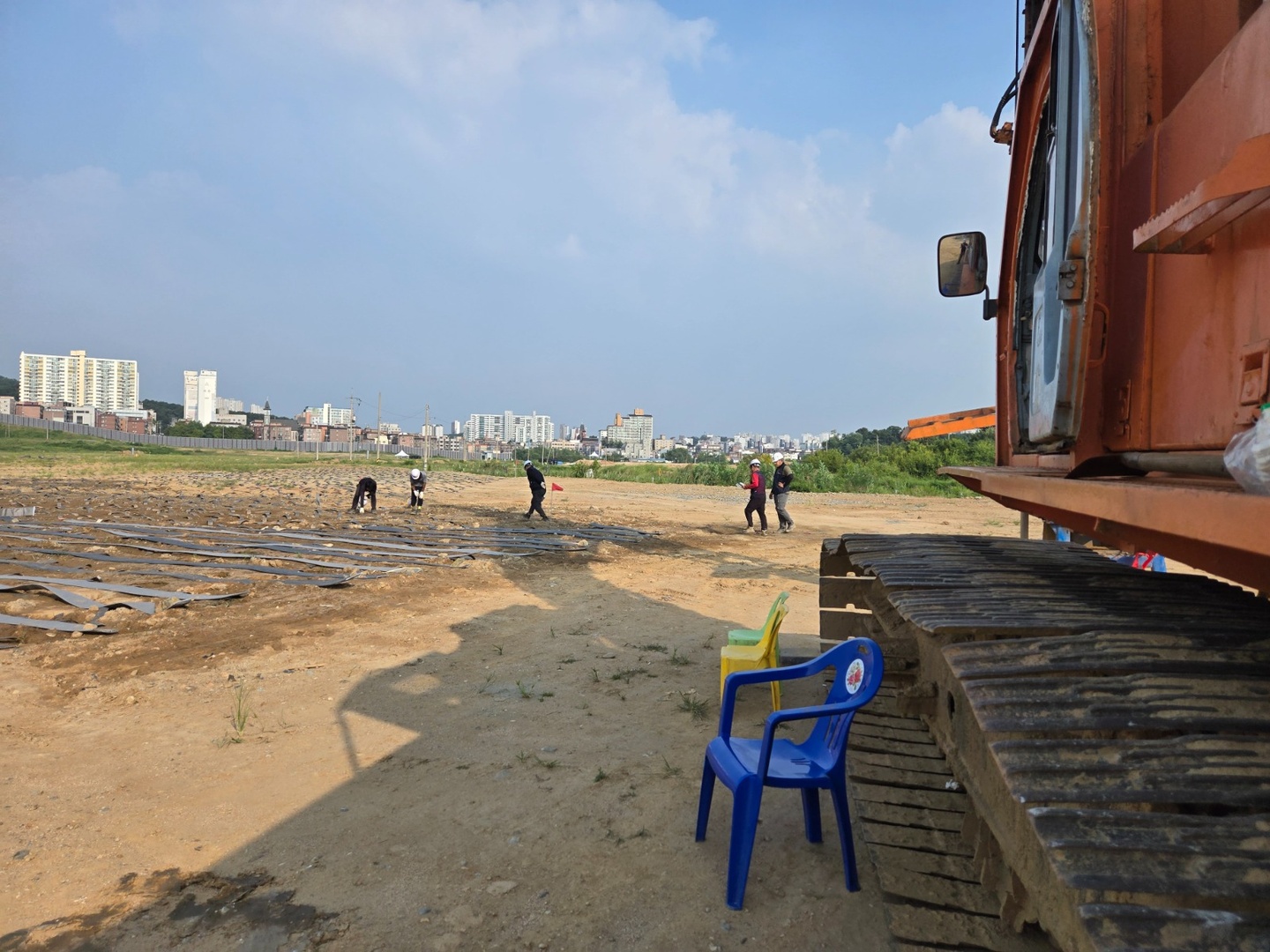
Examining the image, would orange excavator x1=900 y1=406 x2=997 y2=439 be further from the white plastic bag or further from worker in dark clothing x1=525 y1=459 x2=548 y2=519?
worker in dark clothing x1=525 y1=459 x2=548 y2=519

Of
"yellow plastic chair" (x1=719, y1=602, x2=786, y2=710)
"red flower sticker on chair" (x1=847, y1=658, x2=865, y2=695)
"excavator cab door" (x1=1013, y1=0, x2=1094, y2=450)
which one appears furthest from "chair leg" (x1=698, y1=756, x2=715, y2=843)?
"excavator cab door" (x1=1013, y1=0, x2=1094, y2=450)

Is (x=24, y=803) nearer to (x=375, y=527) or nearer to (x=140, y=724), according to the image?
(x=140, y=724)

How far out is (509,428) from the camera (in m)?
176

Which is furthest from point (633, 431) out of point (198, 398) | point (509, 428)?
point (198, 398)

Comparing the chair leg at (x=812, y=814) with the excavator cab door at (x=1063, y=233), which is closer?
the excavator cab door at (x=1063, y=233)

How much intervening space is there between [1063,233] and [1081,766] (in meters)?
1.79

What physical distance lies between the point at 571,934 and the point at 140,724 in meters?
3.73

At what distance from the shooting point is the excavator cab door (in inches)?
88.8

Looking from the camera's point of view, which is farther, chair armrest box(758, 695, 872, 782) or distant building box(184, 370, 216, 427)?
distant building box(184, 370, 216, 427)

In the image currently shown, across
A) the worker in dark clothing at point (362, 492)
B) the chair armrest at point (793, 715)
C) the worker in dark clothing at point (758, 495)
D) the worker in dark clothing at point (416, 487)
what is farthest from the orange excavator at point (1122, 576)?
the worker in dark clothing at point (416, 487)

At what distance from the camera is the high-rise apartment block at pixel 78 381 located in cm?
12862

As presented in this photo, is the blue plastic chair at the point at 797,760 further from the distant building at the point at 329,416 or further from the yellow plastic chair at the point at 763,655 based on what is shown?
the distant building at the point at 329,416

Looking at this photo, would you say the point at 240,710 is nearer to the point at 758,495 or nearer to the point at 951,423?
Result: the point at 951,423

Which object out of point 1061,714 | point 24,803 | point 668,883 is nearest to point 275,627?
point 24,803
